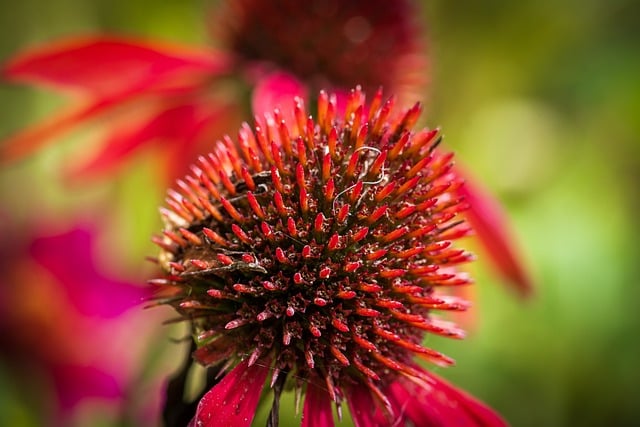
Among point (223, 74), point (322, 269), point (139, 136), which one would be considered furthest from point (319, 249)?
point (139, 136)

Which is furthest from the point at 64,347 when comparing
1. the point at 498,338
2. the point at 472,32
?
the point at 472,32

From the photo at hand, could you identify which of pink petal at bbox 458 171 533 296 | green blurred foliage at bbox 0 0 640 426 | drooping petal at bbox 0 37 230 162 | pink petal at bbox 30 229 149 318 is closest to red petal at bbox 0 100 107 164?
drooping petal at bbox 0 37 230 162

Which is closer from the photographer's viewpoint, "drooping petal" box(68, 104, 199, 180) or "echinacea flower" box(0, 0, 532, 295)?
"echinacea flower" box(0, 0, 532, 295)

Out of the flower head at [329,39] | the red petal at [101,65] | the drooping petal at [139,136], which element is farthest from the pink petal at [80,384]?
the flower head at [329,39]

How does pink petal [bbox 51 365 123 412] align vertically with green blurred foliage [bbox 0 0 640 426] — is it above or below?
below

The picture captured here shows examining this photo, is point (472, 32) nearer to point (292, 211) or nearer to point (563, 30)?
point (563, 30)

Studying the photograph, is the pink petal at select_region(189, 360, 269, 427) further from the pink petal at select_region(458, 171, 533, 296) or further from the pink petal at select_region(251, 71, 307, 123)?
the pink petal at select_region(458, 171, 533, 296)
